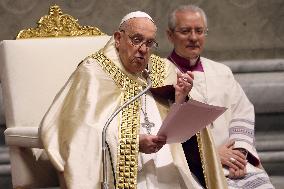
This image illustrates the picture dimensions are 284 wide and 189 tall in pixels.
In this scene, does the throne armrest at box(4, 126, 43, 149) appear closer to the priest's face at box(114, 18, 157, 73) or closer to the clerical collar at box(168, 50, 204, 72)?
the priest's face at box(114, 18, 157, 73)

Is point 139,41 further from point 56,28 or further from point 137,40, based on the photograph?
point 56,28

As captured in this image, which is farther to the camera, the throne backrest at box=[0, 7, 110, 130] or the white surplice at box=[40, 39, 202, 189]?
the throne backrest at box=[0, 7, 110, 130]

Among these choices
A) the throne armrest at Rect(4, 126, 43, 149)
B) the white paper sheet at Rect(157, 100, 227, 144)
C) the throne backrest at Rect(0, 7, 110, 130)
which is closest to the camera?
the white paper sheet at Rect(157, 100, 227, 144)

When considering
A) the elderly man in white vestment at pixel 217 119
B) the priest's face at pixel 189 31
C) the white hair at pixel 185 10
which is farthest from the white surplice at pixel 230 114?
the white hair at pixel 185 10

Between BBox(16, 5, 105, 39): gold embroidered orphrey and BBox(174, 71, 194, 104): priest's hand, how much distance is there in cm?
83

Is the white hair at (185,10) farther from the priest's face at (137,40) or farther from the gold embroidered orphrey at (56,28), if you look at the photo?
the priest's face at (137,40)

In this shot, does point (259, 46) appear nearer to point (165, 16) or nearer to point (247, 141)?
point (165, 16)

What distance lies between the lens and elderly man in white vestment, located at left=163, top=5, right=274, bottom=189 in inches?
162

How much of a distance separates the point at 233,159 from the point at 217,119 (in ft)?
0.92

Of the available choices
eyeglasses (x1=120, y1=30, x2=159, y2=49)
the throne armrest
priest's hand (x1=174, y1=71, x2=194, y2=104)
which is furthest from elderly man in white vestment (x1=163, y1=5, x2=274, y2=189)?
the throne armrest

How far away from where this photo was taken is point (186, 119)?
12.1ft

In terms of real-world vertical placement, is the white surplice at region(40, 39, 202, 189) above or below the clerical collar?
below

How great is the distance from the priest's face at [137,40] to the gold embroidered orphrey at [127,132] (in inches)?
3.6

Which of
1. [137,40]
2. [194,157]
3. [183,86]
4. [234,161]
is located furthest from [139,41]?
[234,161]
